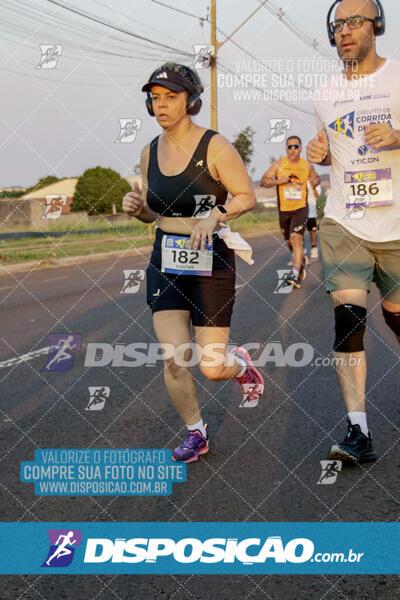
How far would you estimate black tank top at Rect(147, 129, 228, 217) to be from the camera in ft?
13.1

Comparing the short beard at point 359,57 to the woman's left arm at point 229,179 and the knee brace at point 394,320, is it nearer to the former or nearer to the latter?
the woman's left arm at point 229,179

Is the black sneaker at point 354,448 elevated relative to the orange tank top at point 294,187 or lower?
lower

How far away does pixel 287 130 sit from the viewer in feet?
25.3

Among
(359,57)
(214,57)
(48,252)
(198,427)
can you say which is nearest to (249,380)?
(198,427)

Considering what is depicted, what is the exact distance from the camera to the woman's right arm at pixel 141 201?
3967 millimetres

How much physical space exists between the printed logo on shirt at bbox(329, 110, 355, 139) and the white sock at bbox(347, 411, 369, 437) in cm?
151

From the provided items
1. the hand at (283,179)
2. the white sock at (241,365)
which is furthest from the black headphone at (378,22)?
the hand at (283,179)

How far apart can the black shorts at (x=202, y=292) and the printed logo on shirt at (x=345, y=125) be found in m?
0.90

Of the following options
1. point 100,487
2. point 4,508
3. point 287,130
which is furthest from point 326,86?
point 287,130

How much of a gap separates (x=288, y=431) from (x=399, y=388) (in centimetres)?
126

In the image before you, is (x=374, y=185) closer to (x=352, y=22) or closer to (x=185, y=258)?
Result: (x=352, y=22)

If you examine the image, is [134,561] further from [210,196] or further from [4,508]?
[210,196]

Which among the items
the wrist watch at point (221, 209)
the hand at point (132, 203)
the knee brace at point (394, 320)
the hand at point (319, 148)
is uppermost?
the hand at point (319, 148)

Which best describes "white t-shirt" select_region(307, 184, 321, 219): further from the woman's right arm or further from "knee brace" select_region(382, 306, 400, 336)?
the woman's right arm
